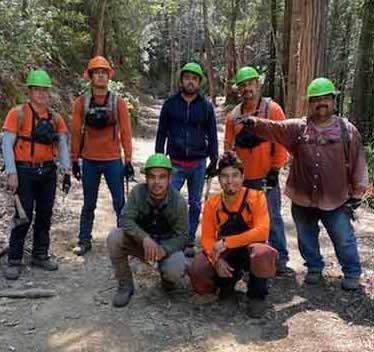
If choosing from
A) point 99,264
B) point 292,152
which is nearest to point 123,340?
point 99,264

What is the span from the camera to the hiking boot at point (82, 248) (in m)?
6.32

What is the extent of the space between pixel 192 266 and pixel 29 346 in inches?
58.1

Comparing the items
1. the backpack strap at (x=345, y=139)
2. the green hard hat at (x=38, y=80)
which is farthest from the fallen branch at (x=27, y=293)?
the backpack strap at (x=345, y=139)

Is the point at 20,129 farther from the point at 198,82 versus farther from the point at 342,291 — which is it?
the point at 342,291

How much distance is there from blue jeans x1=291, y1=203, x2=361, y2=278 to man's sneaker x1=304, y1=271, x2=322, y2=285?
0.10 feet

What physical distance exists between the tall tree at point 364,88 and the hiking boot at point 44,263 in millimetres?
12258

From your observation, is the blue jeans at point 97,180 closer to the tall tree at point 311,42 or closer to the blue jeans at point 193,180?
the blue jeans at point 193,180

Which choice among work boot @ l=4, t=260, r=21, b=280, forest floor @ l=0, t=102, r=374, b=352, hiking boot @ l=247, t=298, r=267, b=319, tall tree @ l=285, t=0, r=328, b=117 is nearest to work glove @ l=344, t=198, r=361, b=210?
forest floor @ l=0, t=102, r=374, b=352

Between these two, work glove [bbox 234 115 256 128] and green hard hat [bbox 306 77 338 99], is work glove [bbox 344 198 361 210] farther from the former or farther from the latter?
work glove [bbox 234 115 256 128]

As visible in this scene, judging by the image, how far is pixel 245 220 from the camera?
4891 mm

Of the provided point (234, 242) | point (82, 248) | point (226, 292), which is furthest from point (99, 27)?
point (234, 242)

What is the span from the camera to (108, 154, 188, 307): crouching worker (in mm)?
4879

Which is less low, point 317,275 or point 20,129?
point 20,129

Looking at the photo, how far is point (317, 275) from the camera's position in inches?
217
